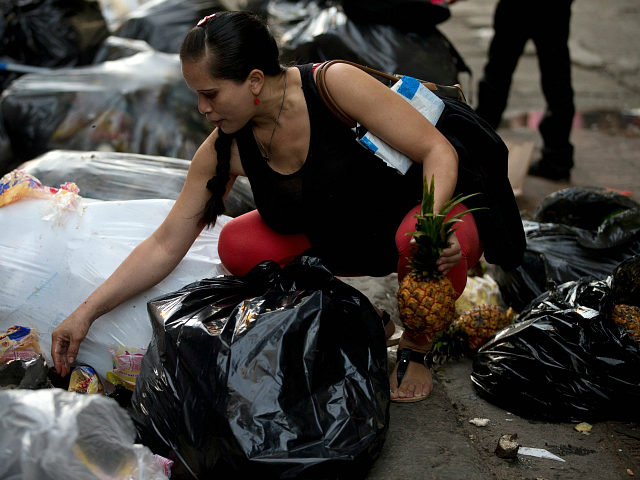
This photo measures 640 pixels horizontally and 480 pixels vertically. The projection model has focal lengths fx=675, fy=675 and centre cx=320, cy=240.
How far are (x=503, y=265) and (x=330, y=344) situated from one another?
76cm

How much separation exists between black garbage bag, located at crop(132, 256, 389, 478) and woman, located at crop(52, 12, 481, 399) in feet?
0.92

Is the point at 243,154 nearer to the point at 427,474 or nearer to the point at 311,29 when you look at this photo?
the point at 427,474

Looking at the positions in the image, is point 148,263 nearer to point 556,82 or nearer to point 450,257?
point 450,257

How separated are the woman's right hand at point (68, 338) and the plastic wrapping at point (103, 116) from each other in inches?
58.6

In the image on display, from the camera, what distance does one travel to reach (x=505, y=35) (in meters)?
3.86

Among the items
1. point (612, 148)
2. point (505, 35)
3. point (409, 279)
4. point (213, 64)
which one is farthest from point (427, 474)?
point (612, 148)

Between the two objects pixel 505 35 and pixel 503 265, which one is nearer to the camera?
pixel 503 265

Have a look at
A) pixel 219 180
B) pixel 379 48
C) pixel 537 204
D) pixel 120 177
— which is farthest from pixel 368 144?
pixel 537 204

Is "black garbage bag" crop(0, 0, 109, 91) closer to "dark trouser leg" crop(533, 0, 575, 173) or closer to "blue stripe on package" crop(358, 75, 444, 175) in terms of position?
"dark trouser leg" crop(533, 0, 575, 173)

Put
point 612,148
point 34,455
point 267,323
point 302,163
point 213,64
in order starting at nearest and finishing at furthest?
point 34,455, point 267,323, point 213,64, point 302,163, point 612,148

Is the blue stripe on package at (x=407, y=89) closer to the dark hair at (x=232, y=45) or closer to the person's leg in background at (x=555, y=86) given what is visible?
the dark hair at (x=232, y=45)

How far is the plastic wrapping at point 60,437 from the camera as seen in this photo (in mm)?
1181

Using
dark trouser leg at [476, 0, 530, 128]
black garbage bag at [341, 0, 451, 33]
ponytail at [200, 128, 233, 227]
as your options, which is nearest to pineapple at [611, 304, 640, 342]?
ponytail at [200, 128, 233, 227]

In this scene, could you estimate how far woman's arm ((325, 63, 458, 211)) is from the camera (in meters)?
1.86
